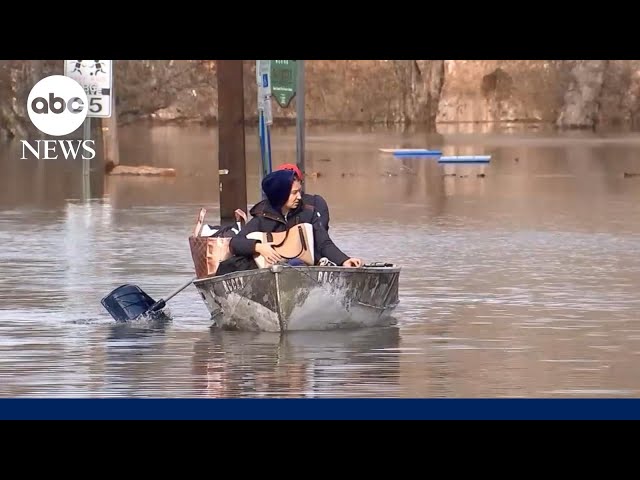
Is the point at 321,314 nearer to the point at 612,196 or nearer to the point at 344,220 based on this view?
the point at 344,220

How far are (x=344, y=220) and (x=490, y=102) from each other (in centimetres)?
5749

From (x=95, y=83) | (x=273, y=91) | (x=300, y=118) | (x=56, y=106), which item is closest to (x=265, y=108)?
(x=273, y=91)

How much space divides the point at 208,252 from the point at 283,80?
936 cm

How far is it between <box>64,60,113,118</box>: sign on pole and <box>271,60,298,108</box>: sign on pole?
11584mm

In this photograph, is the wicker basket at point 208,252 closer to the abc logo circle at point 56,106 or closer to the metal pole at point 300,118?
the metal pole at point 300,118

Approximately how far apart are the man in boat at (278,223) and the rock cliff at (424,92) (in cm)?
6564

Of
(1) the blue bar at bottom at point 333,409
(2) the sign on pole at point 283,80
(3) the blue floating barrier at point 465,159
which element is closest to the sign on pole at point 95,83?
(3) the blue floating barrier at point 465,159

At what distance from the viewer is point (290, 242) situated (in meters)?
15.2

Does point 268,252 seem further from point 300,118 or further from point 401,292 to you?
point 300,118

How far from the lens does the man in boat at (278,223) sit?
15000 millimetres
